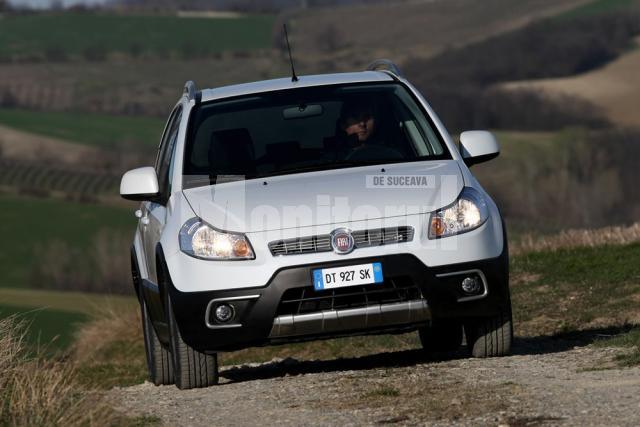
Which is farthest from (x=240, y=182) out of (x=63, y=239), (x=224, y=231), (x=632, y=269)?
(x=63, y=239)

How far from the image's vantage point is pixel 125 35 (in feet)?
398

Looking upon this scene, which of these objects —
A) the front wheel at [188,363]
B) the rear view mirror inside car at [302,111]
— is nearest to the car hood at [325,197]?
the front wheel at [188,363]

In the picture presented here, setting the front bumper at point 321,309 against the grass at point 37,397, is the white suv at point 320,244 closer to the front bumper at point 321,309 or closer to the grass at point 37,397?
the front bumper at point 321,309

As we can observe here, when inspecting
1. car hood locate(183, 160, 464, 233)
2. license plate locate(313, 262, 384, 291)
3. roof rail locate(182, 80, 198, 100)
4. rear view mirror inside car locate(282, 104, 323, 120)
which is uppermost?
roof rail locate(182, 80, 198, 100)

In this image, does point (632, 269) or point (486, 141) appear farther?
point (632, 269)

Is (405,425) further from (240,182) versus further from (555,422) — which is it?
(240,182)

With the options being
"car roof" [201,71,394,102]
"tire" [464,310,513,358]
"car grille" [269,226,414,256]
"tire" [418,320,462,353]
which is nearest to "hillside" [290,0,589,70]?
"tire" [418,320,462,353]

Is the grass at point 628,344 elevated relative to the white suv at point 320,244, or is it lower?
lower

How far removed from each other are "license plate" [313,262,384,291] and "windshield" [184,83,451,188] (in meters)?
0.97

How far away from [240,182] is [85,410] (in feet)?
8.03

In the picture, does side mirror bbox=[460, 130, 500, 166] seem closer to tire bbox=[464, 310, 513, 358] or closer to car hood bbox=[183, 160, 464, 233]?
car hood bbox=[183, 160, 464, 233]

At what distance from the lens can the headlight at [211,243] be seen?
7871mm

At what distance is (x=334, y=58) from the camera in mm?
109250

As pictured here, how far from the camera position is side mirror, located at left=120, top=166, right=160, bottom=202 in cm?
878
